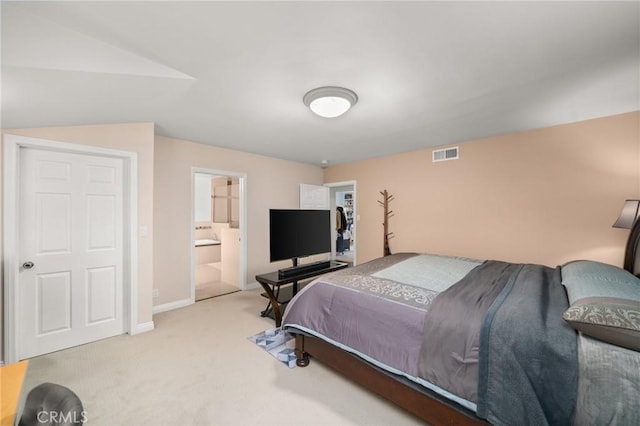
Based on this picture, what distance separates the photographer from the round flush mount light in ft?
7.01

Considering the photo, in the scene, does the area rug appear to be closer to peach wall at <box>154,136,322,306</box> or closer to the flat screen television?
the flat screen television

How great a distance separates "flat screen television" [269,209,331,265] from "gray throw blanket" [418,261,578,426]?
1.96 meters

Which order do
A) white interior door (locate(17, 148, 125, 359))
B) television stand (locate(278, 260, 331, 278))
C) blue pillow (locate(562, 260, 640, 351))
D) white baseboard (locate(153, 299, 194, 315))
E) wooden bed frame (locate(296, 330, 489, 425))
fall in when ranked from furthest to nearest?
white baseboard (locate(153, 299, 194, 315)) < television stand (locate(278, 260, 331, 278)) < white interior door (locate(17, 148, 125, 359)) < wooden bed frame (locate(296, 330, 489, 425)) < blue pillow (locate(562, 260, 640, 351))

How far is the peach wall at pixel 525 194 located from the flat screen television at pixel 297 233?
1593mm

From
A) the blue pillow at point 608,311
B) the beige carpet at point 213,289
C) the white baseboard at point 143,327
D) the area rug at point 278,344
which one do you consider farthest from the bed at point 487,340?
the beige carpet at point 213,289

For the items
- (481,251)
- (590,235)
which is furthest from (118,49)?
(590,235)

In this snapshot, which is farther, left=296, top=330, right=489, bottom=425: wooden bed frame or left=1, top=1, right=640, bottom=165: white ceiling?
left=296, top=330, right=489, bottom=425: wooden bed frame

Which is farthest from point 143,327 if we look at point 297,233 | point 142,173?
point 297,233

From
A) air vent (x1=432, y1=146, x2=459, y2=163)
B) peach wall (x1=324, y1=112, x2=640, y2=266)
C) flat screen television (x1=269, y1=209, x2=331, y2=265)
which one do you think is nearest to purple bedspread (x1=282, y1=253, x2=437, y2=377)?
flat screen television (x1=269, y1=209, x2=331, y2=265)

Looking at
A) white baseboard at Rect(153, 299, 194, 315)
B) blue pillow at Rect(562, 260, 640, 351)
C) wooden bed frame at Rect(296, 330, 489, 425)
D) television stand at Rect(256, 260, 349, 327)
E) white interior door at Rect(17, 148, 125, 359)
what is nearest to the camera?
blue pillow at Rect(562, 260, 640, 351)

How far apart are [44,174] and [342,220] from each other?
5799 millimetres

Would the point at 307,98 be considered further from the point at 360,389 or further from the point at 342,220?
the point at 342,220

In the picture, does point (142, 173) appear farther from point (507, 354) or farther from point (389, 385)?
point (507, 354)

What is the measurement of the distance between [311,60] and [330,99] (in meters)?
0.46
